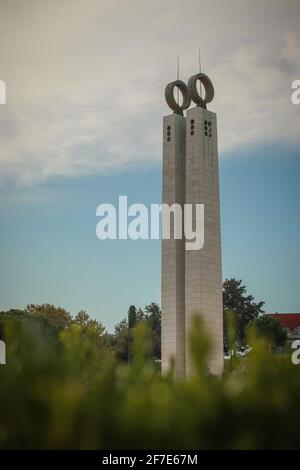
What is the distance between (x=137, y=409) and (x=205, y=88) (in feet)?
126

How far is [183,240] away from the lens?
35344mm

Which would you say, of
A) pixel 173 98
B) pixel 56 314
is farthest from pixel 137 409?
pixel 56 314

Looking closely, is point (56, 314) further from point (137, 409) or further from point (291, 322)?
point (137, 409)

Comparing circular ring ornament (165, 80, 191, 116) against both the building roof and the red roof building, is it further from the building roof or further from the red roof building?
the building roof

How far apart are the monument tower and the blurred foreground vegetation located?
3217cm

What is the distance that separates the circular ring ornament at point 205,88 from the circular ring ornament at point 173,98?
0.48m

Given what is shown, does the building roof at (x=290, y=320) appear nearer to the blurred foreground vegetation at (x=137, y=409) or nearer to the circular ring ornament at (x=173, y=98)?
the circular ring ornament at (x=173, y=98)

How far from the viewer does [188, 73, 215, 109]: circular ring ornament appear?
37.2 m

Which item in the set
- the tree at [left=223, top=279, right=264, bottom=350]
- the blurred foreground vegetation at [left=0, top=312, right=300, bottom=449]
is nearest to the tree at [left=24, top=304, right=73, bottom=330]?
the tree at [left=223, top=279, right=264, bottom=350]

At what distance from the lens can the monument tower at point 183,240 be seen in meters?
34.0

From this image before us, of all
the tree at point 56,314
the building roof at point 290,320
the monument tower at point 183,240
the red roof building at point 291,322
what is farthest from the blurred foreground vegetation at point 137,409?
the building roof at point 290,320
